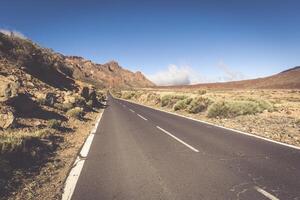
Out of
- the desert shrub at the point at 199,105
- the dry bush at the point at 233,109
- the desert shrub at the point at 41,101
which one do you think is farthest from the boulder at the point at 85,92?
the dry bush at the point at 233,109

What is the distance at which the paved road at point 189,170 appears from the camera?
17.0ft

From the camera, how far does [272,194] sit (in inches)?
199

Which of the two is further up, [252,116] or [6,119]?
[6,119]

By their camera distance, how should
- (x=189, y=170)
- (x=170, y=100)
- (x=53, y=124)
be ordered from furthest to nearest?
(x=170, y=100) < (x=53, y=124) < (x=189, y=170)

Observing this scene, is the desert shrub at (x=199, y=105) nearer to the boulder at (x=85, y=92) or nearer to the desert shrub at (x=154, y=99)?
the boulder at (x=85, y=92)

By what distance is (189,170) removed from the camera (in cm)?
664

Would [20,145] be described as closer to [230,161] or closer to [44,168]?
[44,168]

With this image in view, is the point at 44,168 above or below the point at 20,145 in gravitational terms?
below

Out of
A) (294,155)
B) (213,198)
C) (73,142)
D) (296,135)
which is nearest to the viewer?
(213,198)

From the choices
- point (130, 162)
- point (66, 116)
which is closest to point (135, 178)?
point (130, 162)

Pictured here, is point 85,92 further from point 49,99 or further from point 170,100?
point 49,99

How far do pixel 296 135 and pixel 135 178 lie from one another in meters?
9.24

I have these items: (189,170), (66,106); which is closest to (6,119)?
(189,170)

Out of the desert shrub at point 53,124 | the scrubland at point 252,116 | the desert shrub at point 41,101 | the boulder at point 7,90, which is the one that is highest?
the boulder at point 7,90
